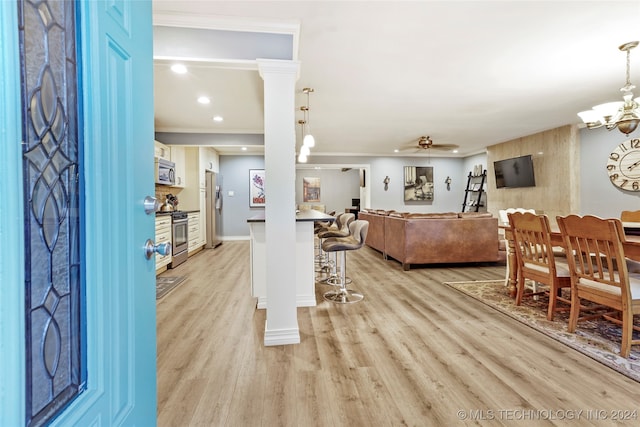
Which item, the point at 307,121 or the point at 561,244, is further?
the point at 307,121

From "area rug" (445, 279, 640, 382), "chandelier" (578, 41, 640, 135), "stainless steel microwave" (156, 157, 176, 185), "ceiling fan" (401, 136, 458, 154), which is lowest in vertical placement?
"area rug" (445, 279, 640, 382)

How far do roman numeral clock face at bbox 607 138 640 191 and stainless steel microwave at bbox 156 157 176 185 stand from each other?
755 centimetres

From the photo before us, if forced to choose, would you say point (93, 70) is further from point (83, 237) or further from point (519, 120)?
point (519, 120)

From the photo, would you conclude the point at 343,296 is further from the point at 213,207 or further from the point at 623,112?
the point at 213,207

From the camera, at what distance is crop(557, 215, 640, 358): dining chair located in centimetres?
185

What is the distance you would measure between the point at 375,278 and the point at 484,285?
4.28ft

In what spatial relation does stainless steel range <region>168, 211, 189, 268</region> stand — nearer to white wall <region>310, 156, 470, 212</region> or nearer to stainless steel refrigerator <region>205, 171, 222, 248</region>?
stainless steel refrigerator <region>205, 171, 222, 248</region>

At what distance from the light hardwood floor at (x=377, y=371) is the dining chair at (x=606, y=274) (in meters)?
0.41

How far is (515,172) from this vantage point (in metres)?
6.64

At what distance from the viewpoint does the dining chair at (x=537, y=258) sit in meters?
2.42

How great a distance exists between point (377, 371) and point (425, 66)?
2893 millimetres

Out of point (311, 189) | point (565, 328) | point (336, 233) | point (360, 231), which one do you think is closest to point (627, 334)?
point (565, 328)

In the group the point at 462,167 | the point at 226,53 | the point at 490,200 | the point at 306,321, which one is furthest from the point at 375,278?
the point at 462,167

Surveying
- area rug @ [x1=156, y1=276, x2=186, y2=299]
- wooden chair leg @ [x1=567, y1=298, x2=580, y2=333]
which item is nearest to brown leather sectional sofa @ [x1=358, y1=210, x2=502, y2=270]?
wooden chair leg @ [x1=567, y1=298, x2=580, y2=333]
